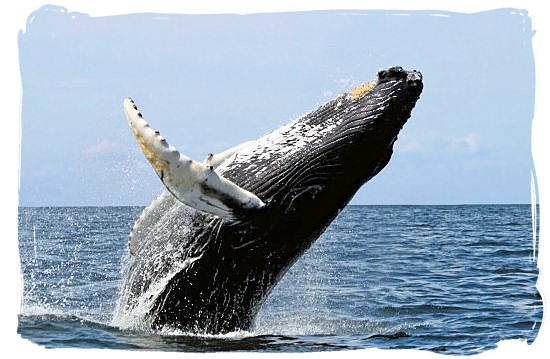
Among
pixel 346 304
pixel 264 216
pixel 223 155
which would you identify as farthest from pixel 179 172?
pixel 346 304

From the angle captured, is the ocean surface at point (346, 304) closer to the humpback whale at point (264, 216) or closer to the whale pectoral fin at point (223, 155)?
the humpback whale at point (264, 216)

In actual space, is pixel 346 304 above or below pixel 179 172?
below

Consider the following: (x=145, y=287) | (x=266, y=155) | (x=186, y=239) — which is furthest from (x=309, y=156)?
(x=145, y=287)

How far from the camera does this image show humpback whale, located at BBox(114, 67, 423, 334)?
7.30 meters

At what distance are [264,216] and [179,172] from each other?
1102mm

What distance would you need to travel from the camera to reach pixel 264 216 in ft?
23.6

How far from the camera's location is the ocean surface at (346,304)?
Answer: 285 inches

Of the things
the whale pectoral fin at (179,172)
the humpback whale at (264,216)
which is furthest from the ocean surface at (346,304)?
the whale pectoral fin at (179,172)

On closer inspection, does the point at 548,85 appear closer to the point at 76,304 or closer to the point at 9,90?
the point at 9,90

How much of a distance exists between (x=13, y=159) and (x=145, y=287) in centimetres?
190

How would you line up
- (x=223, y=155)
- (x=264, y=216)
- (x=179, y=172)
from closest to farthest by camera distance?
(x=179, y=172)
(x=264, y=216)
(x=223, y=155)

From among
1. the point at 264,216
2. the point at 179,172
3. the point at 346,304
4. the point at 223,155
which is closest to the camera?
the point at 179,172

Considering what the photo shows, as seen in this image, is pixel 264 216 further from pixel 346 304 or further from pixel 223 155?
pixel 346 304

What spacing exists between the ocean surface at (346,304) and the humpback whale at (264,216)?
30 cm
